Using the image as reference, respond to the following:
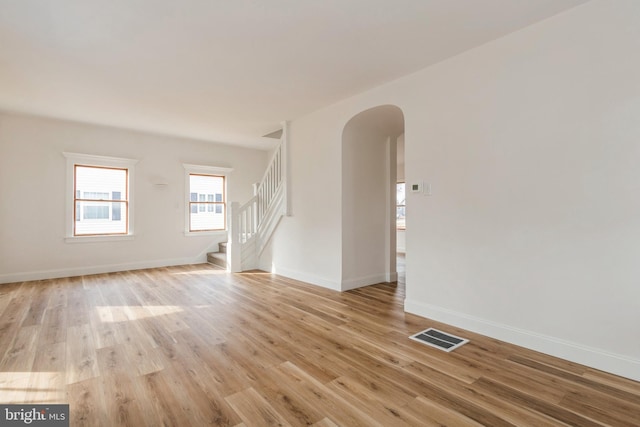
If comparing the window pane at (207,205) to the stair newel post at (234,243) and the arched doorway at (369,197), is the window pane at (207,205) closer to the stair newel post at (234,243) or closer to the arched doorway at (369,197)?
the stair newel post at (234,243)

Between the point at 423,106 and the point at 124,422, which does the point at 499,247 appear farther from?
the point at 124,422

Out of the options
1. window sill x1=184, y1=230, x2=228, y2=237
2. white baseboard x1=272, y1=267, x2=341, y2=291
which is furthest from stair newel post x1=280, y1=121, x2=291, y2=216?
window sill x1=184, y1=230, x2=228, y2=237

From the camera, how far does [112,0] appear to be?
7.60 feet

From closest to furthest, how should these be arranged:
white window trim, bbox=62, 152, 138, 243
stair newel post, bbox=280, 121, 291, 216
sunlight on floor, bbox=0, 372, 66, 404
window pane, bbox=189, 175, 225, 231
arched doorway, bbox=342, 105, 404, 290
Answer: sunlight on floor, bbox=0, 372, 66, 404 → arched doorway, bbox=342, 105, 404, 290 → stair newel post, bbox=280, 121, 291, 216 → white window trim, bbox=62, 152, 138, 243 → window pane, bbox=189, 175, 225, 231

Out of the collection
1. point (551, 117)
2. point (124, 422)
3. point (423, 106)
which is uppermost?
point (423, 106)

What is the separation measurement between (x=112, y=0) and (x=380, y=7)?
6.60 ft

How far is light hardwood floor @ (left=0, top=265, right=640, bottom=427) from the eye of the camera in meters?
1.81

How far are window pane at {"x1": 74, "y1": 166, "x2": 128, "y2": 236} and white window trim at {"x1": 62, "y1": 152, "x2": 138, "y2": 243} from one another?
0.33 ft

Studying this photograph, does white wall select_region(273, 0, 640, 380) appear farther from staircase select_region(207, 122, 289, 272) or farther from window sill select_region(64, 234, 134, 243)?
window sill select_region(64, 234, 134, 243)

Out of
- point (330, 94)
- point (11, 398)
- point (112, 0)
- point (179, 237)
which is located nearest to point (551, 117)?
point (330, 94)

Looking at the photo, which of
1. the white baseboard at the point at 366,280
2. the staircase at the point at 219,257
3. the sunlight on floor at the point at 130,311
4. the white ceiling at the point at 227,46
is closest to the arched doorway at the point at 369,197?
the white baseboard at the point at 366,280

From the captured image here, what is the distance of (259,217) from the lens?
21.3ft

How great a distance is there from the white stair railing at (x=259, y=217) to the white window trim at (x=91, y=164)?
2108mm

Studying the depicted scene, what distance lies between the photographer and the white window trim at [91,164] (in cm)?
561
